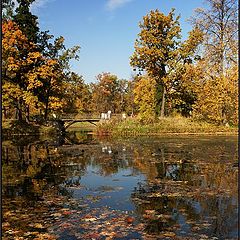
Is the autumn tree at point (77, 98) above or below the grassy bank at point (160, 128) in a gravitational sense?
above

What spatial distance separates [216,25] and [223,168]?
2820 cm

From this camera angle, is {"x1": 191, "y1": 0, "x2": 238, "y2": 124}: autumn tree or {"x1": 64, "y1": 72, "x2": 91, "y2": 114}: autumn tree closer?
{"x1": 191, "y1": 0, "x2": 238, "y2": 124}: autumn tree

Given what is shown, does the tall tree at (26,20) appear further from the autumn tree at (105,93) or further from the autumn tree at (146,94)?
the autumn tree at (105,93)

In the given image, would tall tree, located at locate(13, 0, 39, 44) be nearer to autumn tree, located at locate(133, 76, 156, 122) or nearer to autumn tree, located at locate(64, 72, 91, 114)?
autumn tree, located at locate(64, 72, 91, 114)

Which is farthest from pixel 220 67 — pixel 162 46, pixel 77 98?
pixel 77 98

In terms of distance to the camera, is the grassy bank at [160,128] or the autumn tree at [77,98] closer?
the grassy bank at [160,128]

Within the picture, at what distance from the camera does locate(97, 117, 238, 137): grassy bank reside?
113 ft

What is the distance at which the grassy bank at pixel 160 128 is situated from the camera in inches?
1351

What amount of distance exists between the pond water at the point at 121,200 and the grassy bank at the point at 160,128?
64.0 ft

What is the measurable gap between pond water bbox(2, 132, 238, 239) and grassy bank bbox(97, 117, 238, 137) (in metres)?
19.5

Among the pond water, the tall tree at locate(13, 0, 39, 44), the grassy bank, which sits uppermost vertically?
the tall tree at locate(13, 0, 39, 44)

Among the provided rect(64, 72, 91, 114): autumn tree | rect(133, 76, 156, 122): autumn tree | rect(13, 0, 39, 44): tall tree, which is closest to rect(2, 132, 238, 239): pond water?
rect(13, 0, 39, 44): tall tree

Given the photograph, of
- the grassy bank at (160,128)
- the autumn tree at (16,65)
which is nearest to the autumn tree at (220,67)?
the grassy bank at (160,128)

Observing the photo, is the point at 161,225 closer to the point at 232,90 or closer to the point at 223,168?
the point at 223,168
